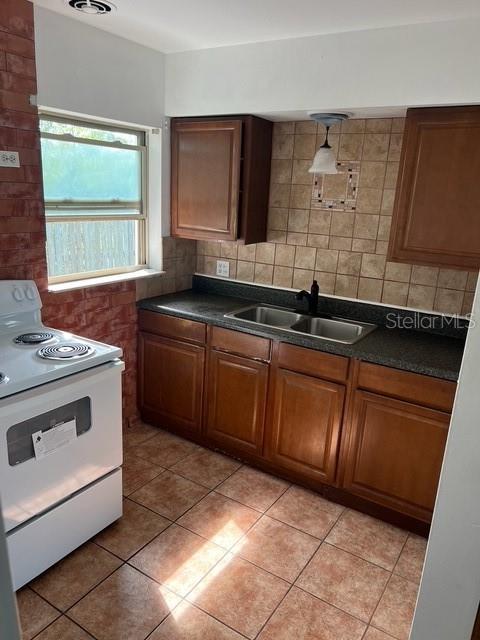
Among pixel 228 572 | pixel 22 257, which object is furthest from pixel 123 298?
pixel 228 572

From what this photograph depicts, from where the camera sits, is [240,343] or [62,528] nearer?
[62,528]

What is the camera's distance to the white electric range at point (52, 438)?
1715 mm

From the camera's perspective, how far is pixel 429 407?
2.11 metres

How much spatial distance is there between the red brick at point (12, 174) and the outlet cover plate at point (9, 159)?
0.02 metres

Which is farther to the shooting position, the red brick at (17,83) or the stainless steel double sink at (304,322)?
Answer: the stainless steel double sink at (304,322)

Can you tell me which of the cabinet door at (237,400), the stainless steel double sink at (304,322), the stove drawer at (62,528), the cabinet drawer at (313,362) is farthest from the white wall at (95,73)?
the stove drawer at (62,528)

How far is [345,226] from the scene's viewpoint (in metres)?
2.76

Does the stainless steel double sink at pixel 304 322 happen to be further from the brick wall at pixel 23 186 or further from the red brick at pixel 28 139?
the red brick at pixel 28 139

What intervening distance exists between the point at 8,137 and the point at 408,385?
2139 millimetres

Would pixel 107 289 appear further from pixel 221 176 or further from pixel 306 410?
pixel 306 410

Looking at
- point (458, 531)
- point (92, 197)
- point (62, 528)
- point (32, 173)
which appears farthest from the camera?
point (92, 197)

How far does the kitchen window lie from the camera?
2.48m

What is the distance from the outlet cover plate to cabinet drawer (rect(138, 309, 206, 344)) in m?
1.12

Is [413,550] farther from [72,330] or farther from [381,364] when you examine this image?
[72,330]
